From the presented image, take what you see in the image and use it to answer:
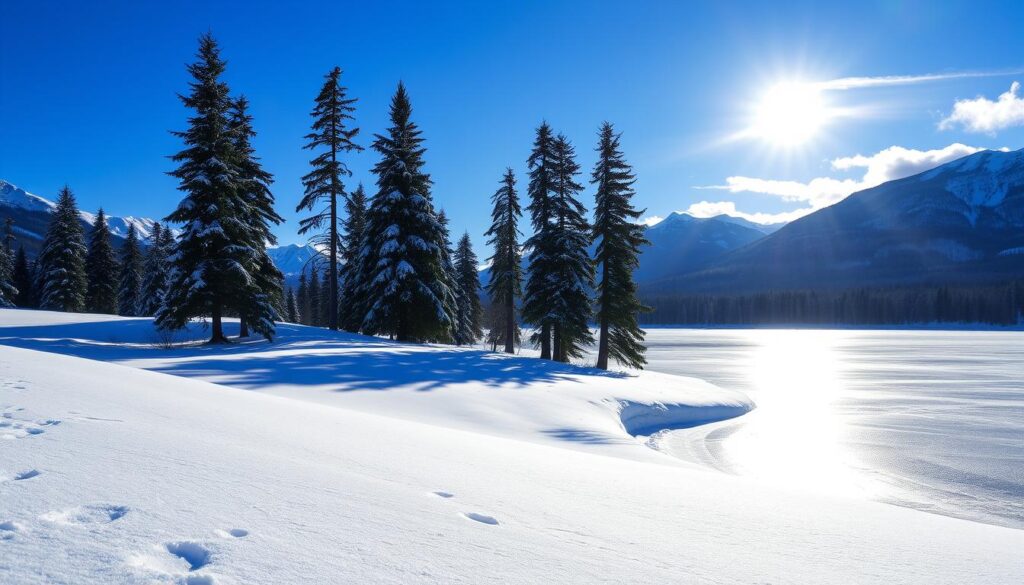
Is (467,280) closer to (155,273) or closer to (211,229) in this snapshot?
(155,273)

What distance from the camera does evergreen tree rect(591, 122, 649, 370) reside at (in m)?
27.0

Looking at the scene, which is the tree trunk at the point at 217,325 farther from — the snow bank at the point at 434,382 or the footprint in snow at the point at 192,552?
the footprint in snow at the point at 192,552

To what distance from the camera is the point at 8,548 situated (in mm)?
1975

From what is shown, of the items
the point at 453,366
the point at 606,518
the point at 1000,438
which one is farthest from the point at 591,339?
the point at 606,518

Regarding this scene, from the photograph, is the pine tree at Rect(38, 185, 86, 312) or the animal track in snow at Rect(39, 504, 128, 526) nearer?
the animal track in snow at Rect(39, 504, 128, 526)

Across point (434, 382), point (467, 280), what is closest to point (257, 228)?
point (434, 382)

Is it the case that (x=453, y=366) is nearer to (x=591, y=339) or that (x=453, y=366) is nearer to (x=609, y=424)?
(x=609, y=424)

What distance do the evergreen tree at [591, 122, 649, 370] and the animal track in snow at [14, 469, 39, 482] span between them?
25.3 m

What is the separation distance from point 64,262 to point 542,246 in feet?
147

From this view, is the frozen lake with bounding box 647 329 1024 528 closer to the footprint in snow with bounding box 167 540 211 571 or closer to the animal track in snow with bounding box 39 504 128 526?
the footprint in snow with bounding box 167 540 211 571

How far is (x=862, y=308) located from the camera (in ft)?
437

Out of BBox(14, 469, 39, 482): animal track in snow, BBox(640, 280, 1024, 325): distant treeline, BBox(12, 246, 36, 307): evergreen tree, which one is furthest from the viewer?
BBox(640, 280, 1024, 325): distant treeline

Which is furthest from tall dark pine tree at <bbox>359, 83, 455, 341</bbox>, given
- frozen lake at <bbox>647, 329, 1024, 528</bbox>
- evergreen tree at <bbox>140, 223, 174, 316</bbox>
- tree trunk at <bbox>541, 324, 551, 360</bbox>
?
evergreen tree at <bbox>140, 223, 174, 316</bbox>

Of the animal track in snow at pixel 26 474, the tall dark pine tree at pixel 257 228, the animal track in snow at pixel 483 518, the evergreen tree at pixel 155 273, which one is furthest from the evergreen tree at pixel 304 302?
the animal track in snow at pixel 483 518
